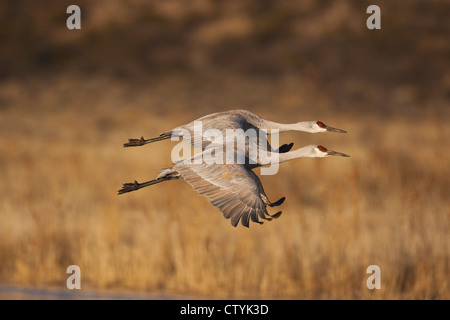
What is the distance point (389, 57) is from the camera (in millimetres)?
33469

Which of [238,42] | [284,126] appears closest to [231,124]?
[284,126]

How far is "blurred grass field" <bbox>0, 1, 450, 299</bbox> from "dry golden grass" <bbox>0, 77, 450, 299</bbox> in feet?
0.07

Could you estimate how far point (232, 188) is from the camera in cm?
411

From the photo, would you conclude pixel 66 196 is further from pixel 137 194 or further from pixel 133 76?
pixel 133 76

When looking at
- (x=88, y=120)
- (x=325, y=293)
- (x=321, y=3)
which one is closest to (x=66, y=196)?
(x=325, y=293)

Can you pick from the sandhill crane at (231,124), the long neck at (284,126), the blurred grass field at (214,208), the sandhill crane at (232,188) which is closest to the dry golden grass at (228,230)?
the blurred grass field at (214,208)

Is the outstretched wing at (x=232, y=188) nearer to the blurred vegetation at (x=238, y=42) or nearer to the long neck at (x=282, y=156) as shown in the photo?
the long neck at (x=282, y=156)

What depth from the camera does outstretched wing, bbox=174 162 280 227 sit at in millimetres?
4070

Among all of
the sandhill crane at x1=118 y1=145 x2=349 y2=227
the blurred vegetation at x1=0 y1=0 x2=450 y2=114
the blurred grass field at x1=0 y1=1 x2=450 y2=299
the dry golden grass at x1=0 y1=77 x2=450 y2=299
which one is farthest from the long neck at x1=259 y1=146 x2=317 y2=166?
the blurred vegetation at x1=0 y1=0 x2=450 y2=114

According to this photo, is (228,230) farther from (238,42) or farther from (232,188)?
(238,42)

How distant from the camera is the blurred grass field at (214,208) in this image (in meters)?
10.7

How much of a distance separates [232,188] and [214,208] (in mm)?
7205

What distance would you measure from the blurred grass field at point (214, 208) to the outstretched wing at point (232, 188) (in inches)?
174

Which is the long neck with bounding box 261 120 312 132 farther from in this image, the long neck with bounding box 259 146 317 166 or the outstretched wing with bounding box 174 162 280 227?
the outstretched wing with bounding box 174 162 280 227
